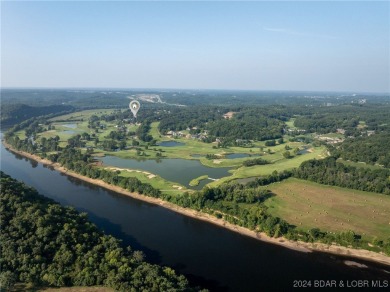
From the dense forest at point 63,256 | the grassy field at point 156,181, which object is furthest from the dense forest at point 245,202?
the dense forest at point 63,256

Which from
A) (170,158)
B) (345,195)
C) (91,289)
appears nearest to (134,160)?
(170,158)

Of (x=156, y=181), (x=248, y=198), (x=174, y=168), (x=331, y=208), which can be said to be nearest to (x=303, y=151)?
(x=174, y=168)

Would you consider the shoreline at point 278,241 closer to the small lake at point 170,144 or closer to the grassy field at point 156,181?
the grassy field at point 156,181

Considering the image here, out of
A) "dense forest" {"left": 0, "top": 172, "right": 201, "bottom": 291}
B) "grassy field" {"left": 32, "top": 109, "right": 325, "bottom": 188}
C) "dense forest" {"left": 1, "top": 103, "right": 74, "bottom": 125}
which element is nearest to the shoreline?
"grassy field" {"left": 32, "top": 109, "right": 325, "bottom": 188}

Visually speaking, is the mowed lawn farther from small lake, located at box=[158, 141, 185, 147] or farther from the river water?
small lake, located at box=[158, 141, 185, 147]

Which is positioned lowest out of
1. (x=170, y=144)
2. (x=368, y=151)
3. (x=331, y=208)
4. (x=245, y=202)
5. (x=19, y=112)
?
(x=331, y=208)

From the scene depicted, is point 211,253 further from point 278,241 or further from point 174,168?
point 174,168

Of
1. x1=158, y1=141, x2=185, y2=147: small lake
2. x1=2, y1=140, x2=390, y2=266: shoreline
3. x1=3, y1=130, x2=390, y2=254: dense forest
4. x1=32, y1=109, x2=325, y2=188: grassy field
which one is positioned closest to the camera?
x1=2, y1=140, x2=390, y2=266: shoreline
